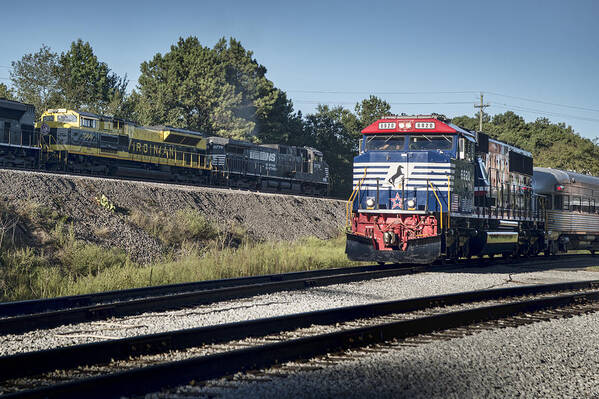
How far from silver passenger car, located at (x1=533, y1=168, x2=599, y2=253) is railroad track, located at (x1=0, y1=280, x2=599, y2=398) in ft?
41.6

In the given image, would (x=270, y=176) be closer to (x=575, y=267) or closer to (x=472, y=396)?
(x=575, y=267)

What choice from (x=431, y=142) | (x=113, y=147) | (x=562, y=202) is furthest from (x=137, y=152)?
(x=562, y=202)

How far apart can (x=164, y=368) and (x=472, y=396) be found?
7.60ft

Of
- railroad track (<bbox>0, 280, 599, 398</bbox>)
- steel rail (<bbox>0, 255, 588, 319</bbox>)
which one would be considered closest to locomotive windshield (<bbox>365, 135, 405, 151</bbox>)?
steel rail (<bbox>0, 255, 588, 319</bbox>)

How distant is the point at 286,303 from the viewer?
871cm

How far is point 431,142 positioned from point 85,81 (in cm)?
3963

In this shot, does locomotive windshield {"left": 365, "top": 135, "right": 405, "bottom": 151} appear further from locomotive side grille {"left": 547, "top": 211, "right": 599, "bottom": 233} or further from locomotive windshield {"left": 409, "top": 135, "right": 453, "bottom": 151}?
locomotive side grille {"left": 547, "top": 211, "right": 599, "bottom": 233}

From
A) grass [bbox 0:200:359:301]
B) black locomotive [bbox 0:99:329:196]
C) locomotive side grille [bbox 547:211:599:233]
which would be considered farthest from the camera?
black locomotive [bbox 0:99:329:196]

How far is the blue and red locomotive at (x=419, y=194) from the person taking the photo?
13273 mm

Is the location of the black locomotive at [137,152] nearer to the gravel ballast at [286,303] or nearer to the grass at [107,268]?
the grass at [107,268]

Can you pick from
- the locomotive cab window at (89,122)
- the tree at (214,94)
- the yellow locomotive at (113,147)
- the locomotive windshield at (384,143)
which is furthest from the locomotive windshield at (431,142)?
the tree at (214,94)

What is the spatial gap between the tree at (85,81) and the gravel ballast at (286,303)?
38003 mm

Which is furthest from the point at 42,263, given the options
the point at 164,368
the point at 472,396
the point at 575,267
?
the point at 575,267

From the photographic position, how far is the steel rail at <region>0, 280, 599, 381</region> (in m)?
4.44
